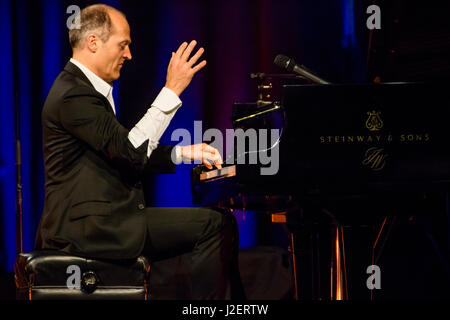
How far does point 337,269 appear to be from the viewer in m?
2.17

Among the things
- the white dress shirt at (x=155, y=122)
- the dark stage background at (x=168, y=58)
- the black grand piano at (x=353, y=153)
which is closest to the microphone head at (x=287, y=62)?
the black grand piano at (x=353, y=153)

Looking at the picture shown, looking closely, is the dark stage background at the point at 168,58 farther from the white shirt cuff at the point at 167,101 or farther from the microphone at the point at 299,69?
the white shirt cuff at the point at 167,101

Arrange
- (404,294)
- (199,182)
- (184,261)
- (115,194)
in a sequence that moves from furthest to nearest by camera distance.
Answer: (184,261)
(404,294)
(199,182)
(115,194)

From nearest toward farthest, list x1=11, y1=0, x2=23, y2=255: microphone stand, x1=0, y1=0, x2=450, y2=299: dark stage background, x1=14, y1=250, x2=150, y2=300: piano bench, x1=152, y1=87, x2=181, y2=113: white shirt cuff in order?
1. x1=14, y1=250, x2=150, y2=300: piano bench
2. x1=152, y1=87, x2=181, y2=113: white shirt cuff
3. x1=11, y1=0, x2=23, y2=255: microphone stand
4. x1=0, y1=0, x2=450, y2=299: dark stage background

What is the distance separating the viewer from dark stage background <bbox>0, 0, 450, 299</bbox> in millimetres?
3754

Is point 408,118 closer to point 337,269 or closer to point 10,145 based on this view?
point 337,269

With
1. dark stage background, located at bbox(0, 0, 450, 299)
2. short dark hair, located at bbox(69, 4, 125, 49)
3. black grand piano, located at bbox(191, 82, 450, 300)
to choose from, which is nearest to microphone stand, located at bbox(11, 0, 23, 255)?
dark stage background, located at bbox(0, 0, 450, 299)

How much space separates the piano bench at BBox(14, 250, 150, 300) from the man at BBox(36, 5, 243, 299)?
0.05 m

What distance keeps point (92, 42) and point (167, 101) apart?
40 centimetres

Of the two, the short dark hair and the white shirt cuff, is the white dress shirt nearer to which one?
the white shirt cuff

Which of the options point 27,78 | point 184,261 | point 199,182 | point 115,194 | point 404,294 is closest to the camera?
point 115,194

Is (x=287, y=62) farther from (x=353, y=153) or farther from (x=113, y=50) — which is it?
(x=113, y=50)

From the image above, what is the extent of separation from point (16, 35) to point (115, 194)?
1.92 metres

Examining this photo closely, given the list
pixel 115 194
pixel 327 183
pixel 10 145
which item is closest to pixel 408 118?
pixel 327 183
